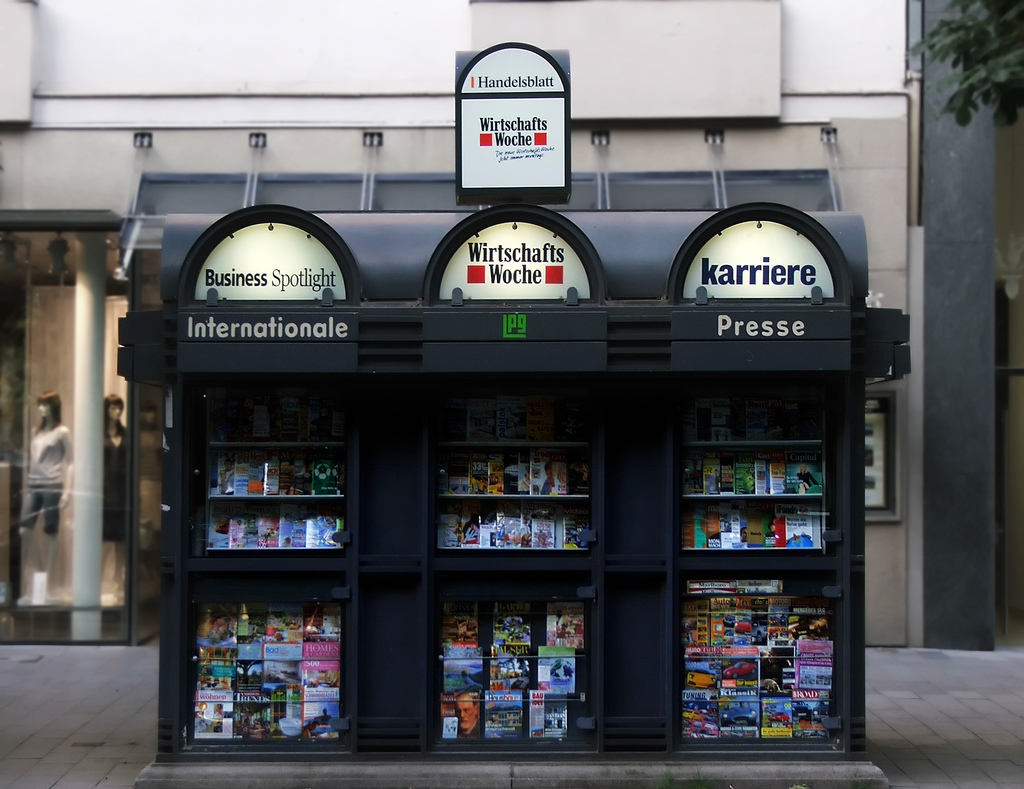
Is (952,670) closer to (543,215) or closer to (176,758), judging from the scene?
(543,215)

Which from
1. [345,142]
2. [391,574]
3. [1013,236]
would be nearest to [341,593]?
[391,574]

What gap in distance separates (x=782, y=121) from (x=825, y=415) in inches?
191

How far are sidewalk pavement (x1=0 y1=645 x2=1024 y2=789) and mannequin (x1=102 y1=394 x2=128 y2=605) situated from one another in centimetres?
61

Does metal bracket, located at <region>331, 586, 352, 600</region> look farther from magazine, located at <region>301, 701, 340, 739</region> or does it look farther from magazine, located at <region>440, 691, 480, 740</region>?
magazine, located at <region>440, 691, 480, 740</region>

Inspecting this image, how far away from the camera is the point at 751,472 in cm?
644

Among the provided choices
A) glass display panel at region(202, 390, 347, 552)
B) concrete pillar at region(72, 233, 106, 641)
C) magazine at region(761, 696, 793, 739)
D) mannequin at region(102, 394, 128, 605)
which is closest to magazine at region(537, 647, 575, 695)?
magazine at region(761, 696, 793, 739)

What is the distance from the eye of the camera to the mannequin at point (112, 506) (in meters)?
10.4

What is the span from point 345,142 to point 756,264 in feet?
17.7

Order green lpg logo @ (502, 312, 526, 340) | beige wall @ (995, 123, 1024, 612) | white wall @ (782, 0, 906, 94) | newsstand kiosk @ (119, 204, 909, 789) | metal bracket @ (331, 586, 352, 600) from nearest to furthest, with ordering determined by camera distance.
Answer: green lpg logo @ (502, 312, 526, 340) → newsstand kiosk @ (119, 204, 909, 789) → metal bracket @ (331, 586, 352, 600) → white wall @ (782, 0, 906, 94) → beige wall @ (995, 123, 1024, 612)

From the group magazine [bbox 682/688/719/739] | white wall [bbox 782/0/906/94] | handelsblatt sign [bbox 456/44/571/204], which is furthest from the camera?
white wall [bbox 782/0/906/94]

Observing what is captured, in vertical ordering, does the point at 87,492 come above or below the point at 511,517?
below

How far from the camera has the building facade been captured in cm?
1016

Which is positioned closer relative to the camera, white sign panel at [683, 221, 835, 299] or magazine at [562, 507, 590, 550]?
white sign panel at [683, 221, 835, 299]

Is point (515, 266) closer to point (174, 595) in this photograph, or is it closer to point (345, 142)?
point (174, 595)
